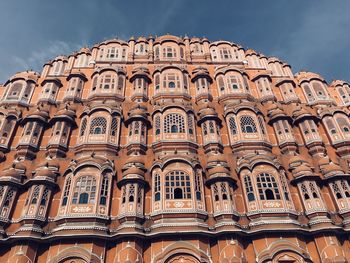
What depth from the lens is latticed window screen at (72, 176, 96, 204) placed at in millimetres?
22141

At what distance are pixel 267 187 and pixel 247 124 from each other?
6967 millimetres

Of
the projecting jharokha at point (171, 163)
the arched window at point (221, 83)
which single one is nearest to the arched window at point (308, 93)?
the projecting jharokha at point (171, 163)

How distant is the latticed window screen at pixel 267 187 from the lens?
22828 mm

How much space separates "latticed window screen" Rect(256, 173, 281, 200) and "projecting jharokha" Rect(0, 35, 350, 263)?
79 mm

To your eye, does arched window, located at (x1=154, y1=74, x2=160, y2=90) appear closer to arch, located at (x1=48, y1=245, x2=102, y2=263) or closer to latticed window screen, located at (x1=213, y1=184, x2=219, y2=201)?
latticed window screen, located at (x1=213, y1=184, x2=219, y2=201)

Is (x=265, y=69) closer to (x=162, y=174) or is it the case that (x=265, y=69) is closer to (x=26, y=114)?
(x=162, y=174)

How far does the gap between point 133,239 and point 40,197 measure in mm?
7417

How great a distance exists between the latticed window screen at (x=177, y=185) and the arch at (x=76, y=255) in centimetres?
625

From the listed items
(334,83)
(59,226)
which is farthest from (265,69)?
(59,226)

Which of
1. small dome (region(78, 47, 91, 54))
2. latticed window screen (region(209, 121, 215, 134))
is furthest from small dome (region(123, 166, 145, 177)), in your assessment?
small dome (region(78, 47, 91, 54))

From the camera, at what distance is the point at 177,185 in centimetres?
2305

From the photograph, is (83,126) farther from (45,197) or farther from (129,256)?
(129,256)

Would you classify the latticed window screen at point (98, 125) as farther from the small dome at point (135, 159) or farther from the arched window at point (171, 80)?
the arched window at point (171, 80)

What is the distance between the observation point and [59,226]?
2095 centimetres
